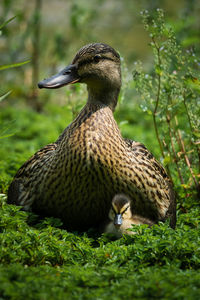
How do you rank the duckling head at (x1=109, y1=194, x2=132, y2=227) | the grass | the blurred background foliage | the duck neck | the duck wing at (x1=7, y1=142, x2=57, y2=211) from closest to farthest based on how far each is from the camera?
1. the grass
2. the duckling head at (x1=109, y1=194, x2=132, y2=227)
3. the duck wing at (x1=7, y1=142, x2=57, y2=211)
4. the duck neck
5. the blurred background foliage

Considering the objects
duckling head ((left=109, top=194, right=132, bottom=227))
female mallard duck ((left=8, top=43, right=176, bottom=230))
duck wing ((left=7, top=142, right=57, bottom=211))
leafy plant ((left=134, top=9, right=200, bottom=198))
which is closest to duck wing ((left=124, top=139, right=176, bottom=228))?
female mallard duck ((left=8, top=43, right=176, bottom=230))

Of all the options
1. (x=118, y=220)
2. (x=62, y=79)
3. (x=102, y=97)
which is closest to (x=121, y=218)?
(x=118, y=220)

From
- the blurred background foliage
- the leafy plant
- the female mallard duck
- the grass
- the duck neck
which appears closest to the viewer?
the grass

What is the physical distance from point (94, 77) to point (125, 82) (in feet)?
3.64

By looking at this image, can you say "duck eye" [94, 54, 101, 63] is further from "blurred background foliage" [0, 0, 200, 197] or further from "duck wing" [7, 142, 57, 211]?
"duck wing" [7, 142, 57, 211]

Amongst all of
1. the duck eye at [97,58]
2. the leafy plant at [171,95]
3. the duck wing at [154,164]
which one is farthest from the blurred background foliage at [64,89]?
the duck eye at [97,58]

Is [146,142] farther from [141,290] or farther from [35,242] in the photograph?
[141,290]

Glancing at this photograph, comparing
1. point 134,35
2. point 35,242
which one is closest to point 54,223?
point 35,242

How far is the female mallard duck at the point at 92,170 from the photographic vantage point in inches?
150

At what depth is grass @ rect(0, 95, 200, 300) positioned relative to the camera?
257 cm

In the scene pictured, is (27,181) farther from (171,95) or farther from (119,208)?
(171,95)

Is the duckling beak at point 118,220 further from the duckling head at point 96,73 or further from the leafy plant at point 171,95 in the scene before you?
the duckling head at point 96,73

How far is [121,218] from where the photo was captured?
3.80 metres

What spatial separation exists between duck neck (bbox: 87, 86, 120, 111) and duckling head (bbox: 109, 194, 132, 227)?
0.86 metres
